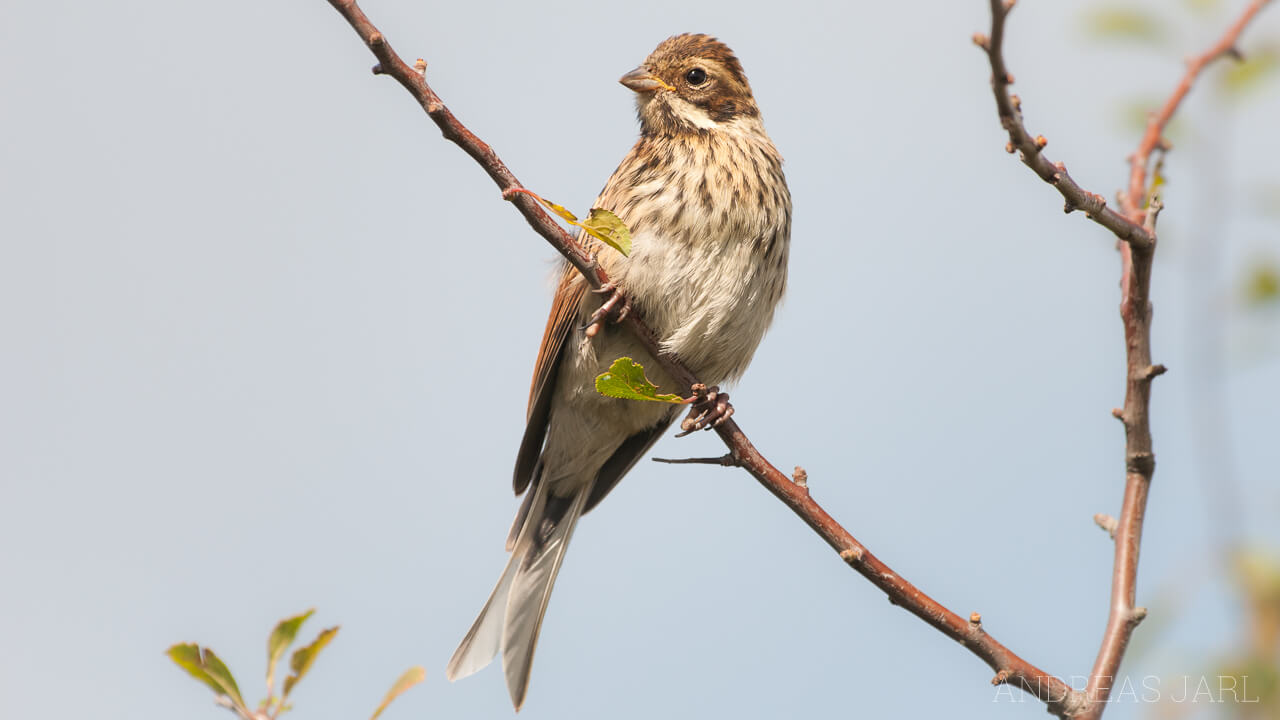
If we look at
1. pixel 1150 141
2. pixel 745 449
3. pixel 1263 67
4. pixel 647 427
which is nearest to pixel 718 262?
pixel 647 427

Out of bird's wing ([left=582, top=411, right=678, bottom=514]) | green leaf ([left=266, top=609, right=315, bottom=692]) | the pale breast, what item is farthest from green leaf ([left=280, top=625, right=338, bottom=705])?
bird's wing ([left=582, top=411, right=678, bottom=514])

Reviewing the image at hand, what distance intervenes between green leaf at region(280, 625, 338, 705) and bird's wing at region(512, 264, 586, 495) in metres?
2.24

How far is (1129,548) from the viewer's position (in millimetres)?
2820

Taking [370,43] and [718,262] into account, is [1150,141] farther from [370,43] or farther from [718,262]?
[718,262]

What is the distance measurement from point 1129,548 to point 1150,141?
3.23 feet

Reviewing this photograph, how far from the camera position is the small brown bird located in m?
4.95

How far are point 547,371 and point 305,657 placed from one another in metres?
2.51

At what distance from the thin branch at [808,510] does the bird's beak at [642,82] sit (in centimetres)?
224

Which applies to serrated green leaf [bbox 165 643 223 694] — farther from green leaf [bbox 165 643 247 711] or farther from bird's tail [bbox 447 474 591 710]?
bird's tail [bbox 447 474 591 710]

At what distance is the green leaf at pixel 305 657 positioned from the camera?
2854mm

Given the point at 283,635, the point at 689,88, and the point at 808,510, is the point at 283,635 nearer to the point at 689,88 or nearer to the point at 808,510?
the point at 808,510

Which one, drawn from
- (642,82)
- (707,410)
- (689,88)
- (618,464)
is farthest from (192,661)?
(689,88)

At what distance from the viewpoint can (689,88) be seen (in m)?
5.73

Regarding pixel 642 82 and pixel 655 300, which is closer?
pixel 655 300
